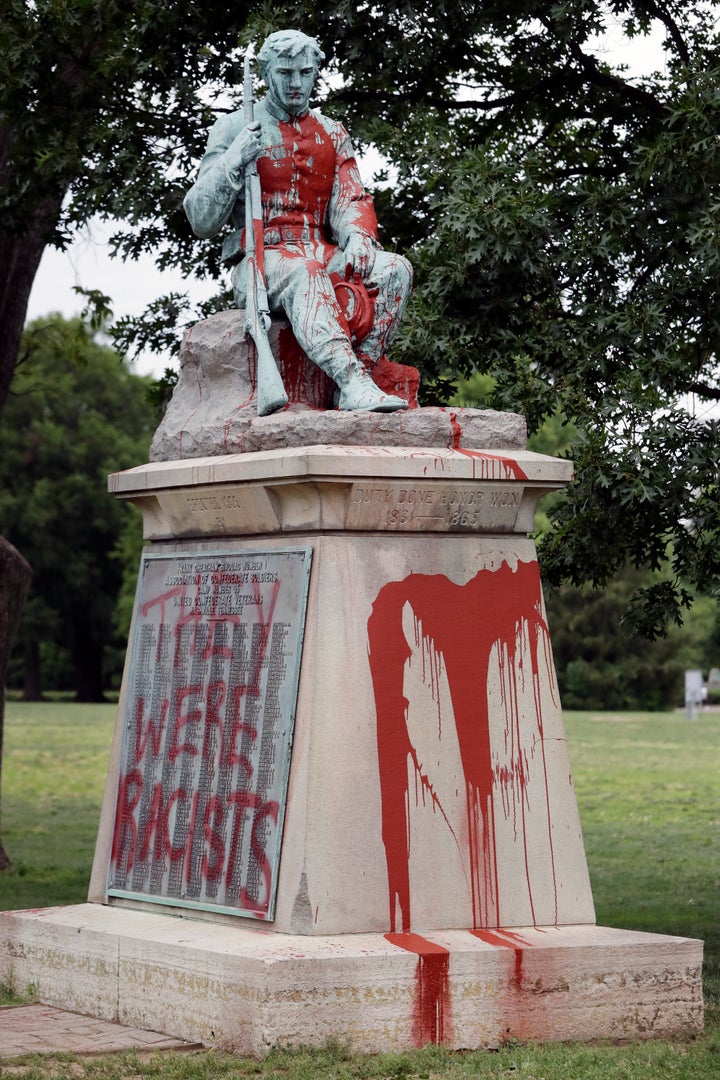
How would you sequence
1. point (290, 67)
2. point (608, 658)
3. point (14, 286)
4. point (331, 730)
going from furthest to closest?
point (608, 658) < point (14, 286) < point (290, 67) < point (331, 730)

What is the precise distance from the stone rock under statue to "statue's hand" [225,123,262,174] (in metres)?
0.01

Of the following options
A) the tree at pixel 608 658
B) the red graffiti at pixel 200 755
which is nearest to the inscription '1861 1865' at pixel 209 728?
the red graffiti at pixel 200 755

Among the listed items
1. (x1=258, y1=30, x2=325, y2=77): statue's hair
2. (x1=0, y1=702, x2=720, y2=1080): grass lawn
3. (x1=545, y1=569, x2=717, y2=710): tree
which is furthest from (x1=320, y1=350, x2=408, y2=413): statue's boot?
(x1=545, y1=569, x2=717, y2=710): tree

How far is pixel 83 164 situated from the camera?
1157cm

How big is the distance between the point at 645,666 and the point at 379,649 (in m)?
52.7

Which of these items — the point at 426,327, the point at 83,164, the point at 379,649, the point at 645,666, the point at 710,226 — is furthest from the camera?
the point at 645,666

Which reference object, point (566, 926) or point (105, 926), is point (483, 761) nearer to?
point (566, 926)

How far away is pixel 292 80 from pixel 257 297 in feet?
3.23

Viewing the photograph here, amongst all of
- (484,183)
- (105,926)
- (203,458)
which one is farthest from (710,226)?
(105,926)

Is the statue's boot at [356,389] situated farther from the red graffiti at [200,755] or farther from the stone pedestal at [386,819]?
the red graffiti at [200,755]

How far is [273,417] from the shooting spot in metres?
7.13

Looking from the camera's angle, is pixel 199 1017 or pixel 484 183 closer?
pixel 199 1017

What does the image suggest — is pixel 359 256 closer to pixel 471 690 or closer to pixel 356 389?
pixel 356 389

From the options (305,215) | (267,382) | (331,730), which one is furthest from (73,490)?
(331,730)
